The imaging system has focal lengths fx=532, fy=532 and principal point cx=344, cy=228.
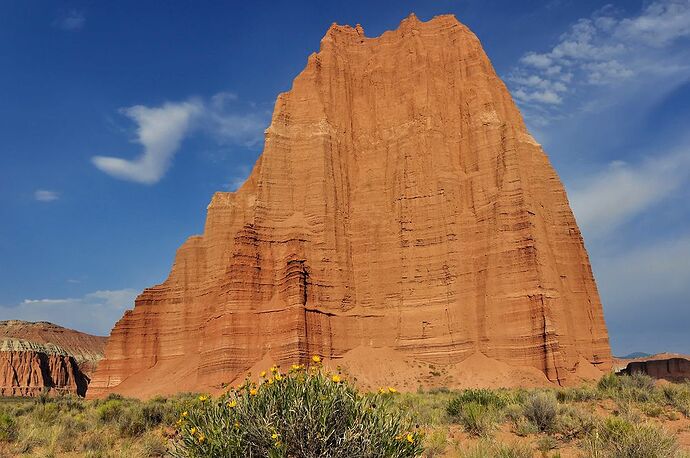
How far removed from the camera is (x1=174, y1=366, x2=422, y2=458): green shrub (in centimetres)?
685

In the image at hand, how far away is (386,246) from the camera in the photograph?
56.9 meters

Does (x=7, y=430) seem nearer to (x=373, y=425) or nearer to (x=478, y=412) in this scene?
(x=373, y=425)

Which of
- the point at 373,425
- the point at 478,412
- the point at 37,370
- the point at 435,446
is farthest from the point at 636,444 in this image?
the point at 37,370

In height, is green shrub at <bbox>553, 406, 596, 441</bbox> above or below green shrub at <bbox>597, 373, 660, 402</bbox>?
below

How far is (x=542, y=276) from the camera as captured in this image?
48.2m

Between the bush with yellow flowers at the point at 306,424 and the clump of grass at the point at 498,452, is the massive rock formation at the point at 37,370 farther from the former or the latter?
the bush with yellow flowers at the point at 306,424

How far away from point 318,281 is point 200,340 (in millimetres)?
16470

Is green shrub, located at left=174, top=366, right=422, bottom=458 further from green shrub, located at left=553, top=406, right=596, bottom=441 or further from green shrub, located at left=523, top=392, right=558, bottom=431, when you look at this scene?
green shrub, located at left=523, top=392, right=558, bottom=431

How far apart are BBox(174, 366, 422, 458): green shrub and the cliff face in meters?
42.0

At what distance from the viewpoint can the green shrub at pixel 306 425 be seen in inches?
270

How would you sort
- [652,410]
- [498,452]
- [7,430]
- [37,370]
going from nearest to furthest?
[498,452] < [7,430] < [652,410] < [37,370]

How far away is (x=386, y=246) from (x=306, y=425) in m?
50.2

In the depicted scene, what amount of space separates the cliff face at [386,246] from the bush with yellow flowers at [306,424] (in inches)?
1654

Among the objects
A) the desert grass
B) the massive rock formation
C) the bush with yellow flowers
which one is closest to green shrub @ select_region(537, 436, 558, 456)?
the desert grass
